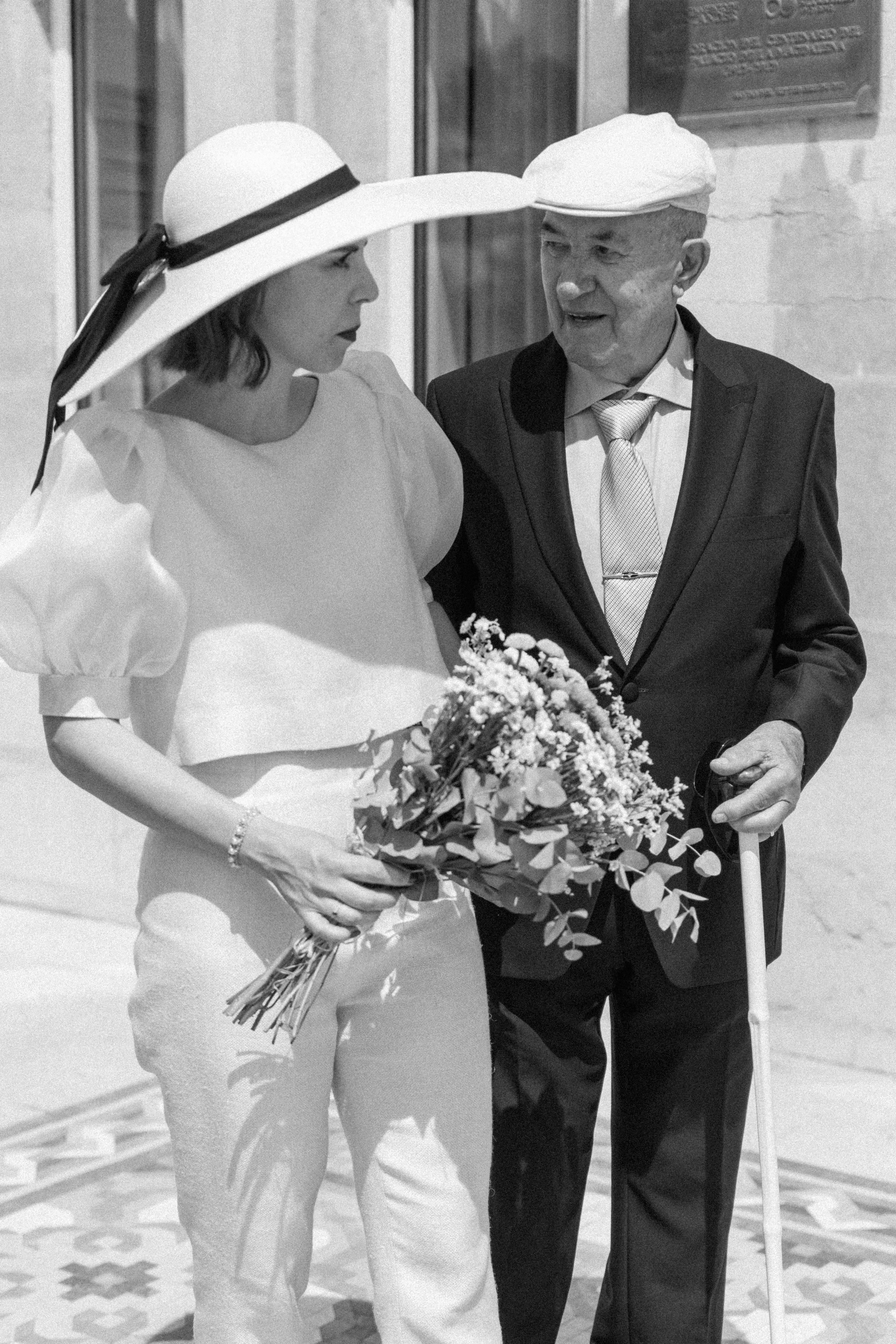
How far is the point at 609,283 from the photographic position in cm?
279

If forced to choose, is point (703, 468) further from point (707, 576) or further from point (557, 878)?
point (557, 878)

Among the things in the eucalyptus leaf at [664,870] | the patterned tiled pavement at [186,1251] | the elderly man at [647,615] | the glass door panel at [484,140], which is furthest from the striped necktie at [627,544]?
the glass door panel at [484,140]

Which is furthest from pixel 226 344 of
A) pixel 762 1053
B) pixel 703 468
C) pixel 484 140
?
pixel 484 140

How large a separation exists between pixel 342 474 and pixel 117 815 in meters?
4.05

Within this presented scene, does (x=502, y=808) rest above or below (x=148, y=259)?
below

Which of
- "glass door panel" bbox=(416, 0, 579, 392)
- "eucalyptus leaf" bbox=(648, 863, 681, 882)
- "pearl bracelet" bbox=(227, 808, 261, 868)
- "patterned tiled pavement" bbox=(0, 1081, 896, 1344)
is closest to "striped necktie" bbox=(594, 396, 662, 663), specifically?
"eucalyptus leaf" bbox=(648, 863, 681, 882)

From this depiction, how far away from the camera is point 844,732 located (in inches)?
192

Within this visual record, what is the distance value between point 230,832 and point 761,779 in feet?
2.54

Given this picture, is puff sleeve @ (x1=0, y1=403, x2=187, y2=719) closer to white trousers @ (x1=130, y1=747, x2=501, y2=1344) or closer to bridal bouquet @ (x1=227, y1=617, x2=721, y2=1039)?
white trousers @ (x1=130, y1=747, x2=501, y2=1344)

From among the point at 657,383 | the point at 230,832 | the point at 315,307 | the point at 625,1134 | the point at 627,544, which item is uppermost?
the point at 315,307

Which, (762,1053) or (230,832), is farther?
(762,1053)

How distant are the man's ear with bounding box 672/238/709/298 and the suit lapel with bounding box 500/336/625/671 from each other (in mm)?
213

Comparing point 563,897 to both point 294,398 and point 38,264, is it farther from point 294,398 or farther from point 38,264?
point 38,264

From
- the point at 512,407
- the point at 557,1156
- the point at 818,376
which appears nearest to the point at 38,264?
the point at 818,376
